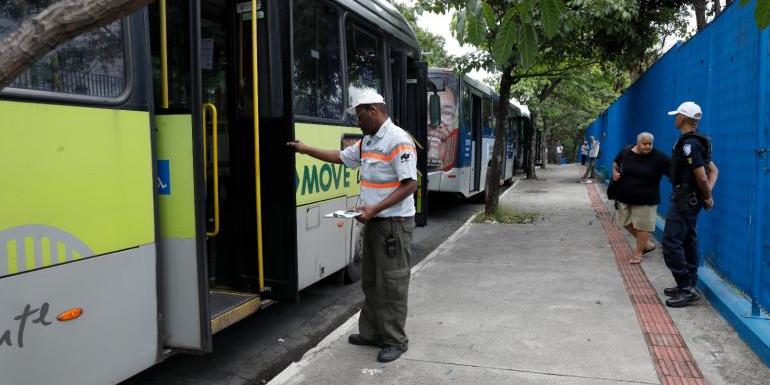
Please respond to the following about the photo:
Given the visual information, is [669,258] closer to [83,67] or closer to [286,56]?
[286,56]

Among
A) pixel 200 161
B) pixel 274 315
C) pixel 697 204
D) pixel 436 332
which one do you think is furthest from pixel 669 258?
pixel 200 161

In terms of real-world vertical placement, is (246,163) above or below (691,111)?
below

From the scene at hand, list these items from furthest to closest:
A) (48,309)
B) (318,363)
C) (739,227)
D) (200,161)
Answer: (739,227), (318,363), (200,161), (48,309)

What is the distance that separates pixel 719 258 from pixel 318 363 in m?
4.00

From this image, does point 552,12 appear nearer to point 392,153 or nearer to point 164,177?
point 392,153

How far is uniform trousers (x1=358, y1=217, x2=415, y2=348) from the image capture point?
4.10m

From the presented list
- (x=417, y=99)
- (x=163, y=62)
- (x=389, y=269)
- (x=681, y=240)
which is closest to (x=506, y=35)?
(x=163, y=62)

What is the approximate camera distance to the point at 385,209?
13.1 ft

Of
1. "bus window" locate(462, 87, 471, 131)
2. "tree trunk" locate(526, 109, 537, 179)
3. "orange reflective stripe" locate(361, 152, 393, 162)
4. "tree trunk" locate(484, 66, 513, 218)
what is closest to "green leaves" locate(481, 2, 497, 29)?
"orange reflective stripe" locate(361, 152, 393, 162)

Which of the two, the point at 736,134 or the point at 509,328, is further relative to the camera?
the point at 736,134

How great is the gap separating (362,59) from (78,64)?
339cm

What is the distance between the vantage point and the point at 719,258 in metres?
5.73

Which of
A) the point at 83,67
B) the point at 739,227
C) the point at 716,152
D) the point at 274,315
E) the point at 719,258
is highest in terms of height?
the point at 83,67

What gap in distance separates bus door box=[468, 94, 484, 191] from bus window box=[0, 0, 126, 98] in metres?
10.6
